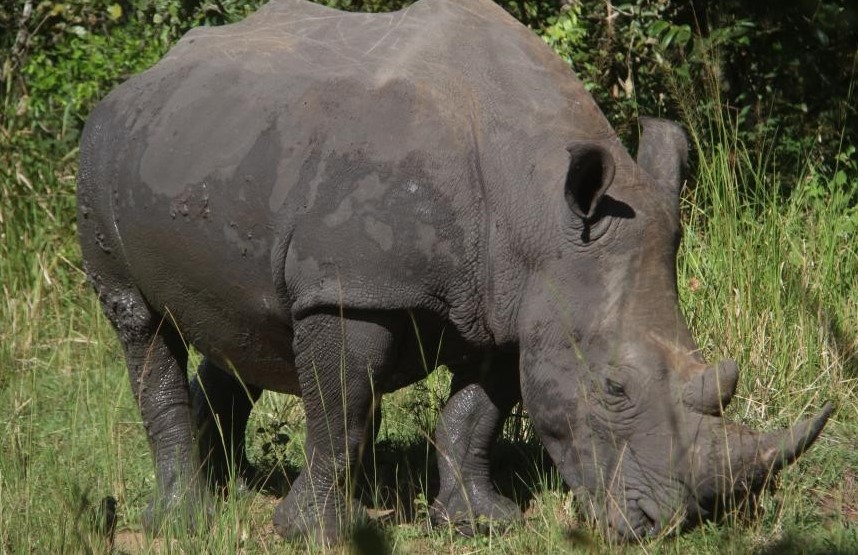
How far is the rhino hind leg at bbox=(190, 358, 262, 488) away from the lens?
5.68 meters

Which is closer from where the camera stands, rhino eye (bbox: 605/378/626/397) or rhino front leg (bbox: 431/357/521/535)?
rhino eye (bbox: 605/378/626/397)

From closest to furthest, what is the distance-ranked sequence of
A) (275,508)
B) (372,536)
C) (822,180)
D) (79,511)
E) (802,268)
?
1. (372,536)
2. (79,511)
3. (275,508)
4. (802,268)
5. (822,180)

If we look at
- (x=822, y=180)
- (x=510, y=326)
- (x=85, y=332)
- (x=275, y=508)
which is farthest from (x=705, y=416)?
(x=85, y=332)

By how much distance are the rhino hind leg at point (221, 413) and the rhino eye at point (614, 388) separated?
1.85 metres

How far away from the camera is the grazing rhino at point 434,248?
431 centimetres

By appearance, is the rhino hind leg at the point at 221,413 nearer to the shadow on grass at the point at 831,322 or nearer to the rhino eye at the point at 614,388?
the rhino eye at the point at 614,388

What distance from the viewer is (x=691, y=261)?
6.51 meters

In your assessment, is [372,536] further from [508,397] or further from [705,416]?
[508,397]

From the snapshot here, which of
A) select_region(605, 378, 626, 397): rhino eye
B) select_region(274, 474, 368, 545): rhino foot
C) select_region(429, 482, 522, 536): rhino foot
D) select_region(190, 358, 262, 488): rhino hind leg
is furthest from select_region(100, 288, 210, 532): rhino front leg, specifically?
select_region(605, 378, 626, 397): rhino eye

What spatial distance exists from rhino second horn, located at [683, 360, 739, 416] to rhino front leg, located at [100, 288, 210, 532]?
6.52 feet

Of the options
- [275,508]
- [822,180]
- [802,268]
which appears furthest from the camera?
[822,180]

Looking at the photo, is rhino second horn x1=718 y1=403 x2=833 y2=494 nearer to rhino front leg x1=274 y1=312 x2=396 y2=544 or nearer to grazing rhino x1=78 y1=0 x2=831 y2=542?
grazing rhino x1=78 y1=0 x2=831 y2=542

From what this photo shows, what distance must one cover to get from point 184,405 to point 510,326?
5.12ft

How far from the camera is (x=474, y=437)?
16.5ft
